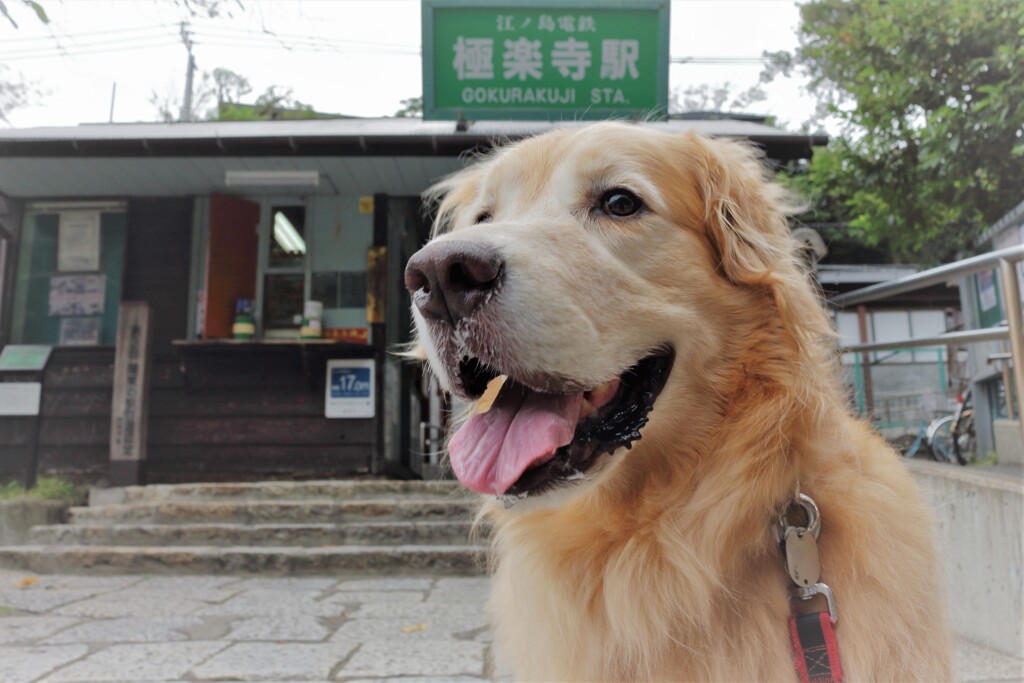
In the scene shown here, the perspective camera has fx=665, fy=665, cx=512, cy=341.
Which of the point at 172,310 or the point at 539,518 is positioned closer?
the point at 539,518

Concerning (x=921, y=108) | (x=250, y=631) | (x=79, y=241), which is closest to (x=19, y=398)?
(x=79, y=241)

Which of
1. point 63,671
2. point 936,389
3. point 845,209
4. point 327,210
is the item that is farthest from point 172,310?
point 936,389

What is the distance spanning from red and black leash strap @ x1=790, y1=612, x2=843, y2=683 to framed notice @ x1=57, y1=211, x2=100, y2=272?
7.97 metres

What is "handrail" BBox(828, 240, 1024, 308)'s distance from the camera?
257 centimetres

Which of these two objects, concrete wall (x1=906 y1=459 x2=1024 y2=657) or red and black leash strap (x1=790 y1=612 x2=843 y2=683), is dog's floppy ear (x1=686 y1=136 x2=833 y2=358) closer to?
red and black leash strap (x1=790 y1=612 x2=843 y2=683)

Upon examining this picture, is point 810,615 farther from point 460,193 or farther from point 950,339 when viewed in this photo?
point 950,339

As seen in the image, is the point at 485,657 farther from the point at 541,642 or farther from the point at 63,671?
the point at 63,671

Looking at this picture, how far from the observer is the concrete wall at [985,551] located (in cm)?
271

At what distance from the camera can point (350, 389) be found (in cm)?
707

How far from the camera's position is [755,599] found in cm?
150

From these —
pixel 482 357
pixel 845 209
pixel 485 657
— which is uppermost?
pixel 845 209

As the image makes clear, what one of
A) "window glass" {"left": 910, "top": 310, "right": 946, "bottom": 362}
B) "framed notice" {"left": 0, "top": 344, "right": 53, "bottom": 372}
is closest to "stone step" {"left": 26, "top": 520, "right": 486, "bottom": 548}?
"framed notice" {"left": 0, "top": 344, "right": 53, "bottom": 372}

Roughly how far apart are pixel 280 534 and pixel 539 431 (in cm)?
465

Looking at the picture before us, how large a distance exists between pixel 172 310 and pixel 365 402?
2393 mm
